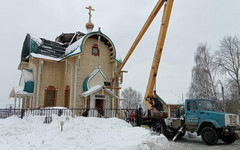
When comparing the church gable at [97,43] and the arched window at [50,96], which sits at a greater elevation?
the church gable at [97,43]

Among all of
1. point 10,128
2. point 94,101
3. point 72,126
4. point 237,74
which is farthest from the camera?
point 237,74

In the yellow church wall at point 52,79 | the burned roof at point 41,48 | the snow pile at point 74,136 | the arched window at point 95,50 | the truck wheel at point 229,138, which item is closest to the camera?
the snow pile at point 74,136

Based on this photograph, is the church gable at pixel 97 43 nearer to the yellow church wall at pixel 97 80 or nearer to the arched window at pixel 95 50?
the arched window at pixel 95 50

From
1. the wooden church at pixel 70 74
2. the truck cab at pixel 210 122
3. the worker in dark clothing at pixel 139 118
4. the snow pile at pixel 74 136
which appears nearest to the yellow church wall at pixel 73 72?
the wooden church at pixel 70 74

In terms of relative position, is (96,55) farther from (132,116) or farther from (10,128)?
(10,128)

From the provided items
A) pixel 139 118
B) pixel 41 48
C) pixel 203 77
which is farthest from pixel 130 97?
pixel 139 118

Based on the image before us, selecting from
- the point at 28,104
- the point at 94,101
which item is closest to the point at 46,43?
the point at 28,104

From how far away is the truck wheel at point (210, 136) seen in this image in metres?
10.0

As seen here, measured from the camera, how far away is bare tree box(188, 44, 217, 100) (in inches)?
950

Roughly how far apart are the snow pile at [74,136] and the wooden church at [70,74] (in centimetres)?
546

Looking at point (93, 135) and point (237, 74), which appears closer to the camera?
point (93, 135)

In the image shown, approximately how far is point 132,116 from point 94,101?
12.1 ft

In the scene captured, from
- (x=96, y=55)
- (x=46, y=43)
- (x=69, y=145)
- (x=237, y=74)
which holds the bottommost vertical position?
(x=69, y=145)

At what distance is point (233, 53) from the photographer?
23.7 metres
